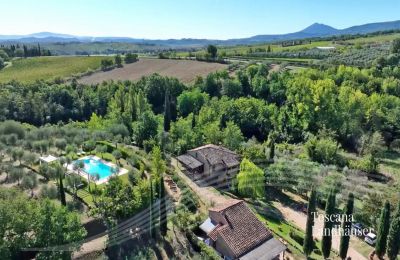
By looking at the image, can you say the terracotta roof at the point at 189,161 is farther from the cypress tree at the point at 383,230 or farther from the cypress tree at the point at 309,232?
the cypress tree at the point at 383,230

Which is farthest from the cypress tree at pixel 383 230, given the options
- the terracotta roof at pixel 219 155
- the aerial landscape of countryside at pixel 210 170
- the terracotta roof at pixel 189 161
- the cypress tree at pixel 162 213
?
the terracotta roof at pixel 189 161

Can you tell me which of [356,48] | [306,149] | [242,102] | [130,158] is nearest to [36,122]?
[130,158]

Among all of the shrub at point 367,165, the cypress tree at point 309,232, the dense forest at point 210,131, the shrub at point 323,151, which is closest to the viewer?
the cypress tree at point 309,232

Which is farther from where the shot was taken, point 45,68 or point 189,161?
point 45,68

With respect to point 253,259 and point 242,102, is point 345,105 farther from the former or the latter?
point 253,259

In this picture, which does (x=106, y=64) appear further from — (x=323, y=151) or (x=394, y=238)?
(x=394, y=238)

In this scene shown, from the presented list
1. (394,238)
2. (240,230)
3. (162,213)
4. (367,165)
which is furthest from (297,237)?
(367,165)

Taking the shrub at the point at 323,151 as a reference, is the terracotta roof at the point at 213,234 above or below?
below

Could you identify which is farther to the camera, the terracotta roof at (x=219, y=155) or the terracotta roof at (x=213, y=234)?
the terracotta roof at (x=219, y=155)
